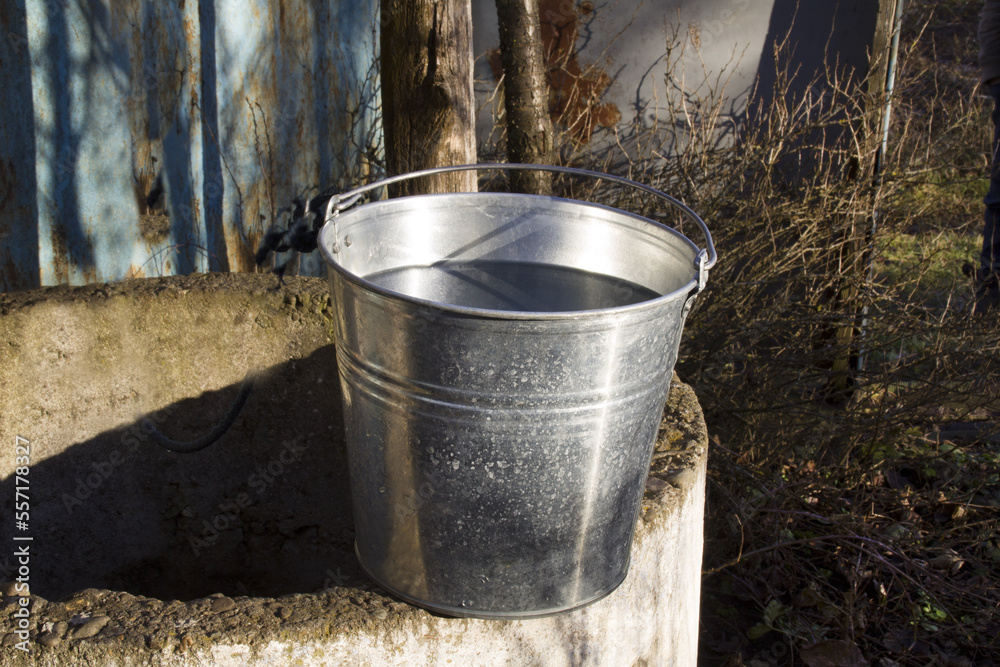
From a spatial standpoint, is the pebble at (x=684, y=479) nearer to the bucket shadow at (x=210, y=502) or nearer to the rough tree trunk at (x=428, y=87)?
the bucket shadow at (x=210, y=502)

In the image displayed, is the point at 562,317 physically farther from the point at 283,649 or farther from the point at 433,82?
the point at 433,82

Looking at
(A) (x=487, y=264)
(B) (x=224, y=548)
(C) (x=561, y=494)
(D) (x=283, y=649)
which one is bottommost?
(B) (x=224, y=548)

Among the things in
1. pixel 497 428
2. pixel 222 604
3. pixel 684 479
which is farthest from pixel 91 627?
pixel 684 479

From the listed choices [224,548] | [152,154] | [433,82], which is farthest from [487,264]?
[152,154]

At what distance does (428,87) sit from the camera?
2.45 m

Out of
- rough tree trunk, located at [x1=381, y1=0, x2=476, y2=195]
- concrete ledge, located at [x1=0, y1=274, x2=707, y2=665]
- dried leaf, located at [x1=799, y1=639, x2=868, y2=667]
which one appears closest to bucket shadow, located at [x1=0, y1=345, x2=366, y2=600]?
concrete ledge, located at [x1=0, y1=274, x2=707, y2=665]

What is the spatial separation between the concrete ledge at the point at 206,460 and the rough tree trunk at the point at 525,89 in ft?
3.31

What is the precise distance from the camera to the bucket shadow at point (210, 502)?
221 centimetres

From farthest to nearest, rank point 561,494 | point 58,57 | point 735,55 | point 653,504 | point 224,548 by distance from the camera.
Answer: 1. point 735,55
2. point 58,57
3. point 224,548
4. point 653,504
5. point 561,494

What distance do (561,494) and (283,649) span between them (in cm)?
50

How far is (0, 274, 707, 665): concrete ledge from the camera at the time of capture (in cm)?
178

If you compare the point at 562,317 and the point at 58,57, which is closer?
the point at 562,317

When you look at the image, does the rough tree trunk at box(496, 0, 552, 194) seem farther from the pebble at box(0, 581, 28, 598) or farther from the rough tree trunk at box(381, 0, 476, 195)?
the pebble at box(0, 581, 28, 598)

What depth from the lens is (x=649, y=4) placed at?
3.97m
